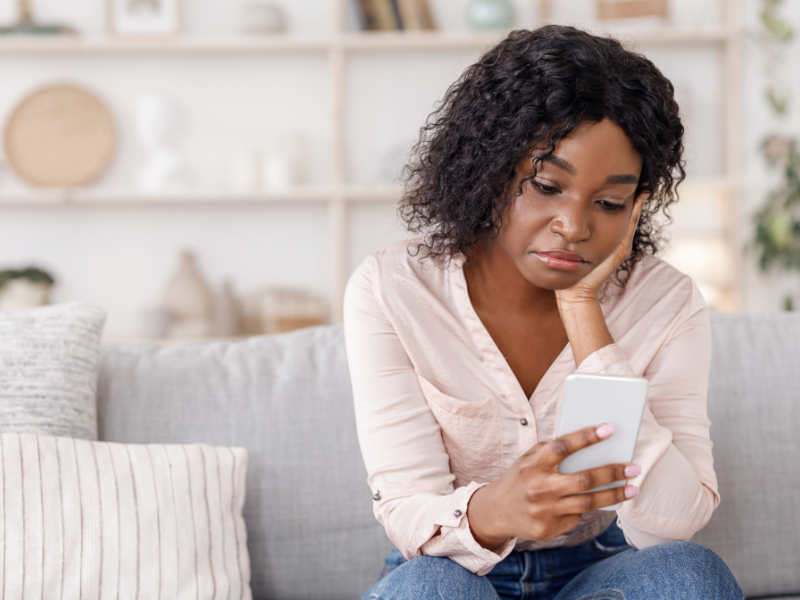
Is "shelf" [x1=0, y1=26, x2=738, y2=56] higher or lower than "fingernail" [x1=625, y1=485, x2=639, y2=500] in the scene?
higher

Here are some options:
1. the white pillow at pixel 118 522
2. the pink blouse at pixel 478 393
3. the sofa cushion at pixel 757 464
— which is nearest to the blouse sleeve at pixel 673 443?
the pink blouse at pixel 478 393

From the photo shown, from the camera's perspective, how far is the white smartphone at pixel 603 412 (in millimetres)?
681

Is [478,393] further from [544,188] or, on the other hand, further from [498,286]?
[544,188]

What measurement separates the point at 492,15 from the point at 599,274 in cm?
189

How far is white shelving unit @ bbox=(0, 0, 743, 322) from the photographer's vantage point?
101 inches

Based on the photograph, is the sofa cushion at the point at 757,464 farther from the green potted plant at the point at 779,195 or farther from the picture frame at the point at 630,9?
the picture frame at the point at 630,9

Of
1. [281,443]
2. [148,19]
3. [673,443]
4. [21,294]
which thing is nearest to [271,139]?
[148,19]

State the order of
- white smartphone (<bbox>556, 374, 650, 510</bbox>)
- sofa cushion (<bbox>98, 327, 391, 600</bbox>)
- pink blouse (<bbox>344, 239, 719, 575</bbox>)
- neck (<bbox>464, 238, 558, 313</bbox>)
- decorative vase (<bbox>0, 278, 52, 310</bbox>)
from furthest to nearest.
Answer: decorative vase (<bbox>0, 278, 52, 310</bbox>)
sofa cushion (<bbox>98, 327, 391, 600</bbox>)
neck (<bbox>464, 238, 558, 313</bbox>)
pink blouse (<bbox>344, 239, 719, 575</bbox>)
white smartphone (<bbox>556, 374, 650, 510</bbox>)

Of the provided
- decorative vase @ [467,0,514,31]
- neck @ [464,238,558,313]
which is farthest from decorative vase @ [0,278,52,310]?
neck @ [464,238,558,313]

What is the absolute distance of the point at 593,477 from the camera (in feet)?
2.36

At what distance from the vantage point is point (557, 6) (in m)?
2.71

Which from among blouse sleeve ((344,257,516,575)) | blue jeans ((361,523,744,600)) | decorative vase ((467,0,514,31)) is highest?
decorative vase ((467,0,514,31))

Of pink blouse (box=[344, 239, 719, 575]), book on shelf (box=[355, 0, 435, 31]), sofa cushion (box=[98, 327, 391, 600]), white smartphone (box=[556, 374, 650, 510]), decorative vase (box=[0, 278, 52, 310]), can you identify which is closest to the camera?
white smartphone (box=[556, 374, 650, 510])

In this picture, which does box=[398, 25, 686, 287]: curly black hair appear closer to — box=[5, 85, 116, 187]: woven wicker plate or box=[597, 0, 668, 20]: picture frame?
box=[597, 0, 668, 20]: picture frame
